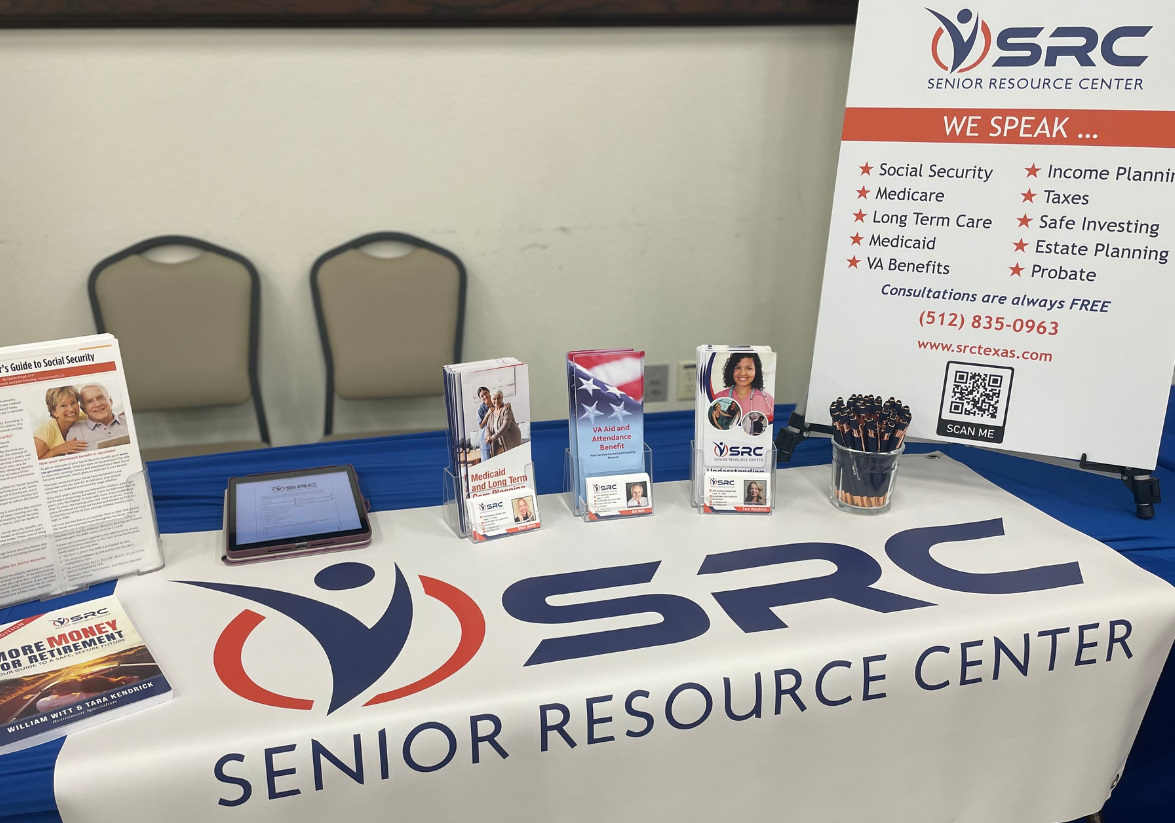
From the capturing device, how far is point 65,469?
3.65 ft

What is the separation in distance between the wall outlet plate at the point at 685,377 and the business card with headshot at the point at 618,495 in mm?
1568

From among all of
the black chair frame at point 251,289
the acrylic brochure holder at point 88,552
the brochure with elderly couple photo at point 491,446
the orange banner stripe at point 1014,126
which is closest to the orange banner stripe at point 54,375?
the acrylic brochure holder at point 88,552

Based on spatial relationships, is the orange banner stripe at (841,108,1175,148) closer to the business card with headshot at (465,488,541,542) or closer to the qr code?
the qr code

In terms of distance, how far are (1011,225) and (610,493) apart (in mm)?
870

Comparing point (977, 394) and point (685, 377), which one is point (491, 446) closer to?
point (977, 394)

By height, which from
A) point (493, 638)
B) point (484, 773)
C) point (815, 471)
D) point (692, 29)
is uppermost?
point (692, 29)

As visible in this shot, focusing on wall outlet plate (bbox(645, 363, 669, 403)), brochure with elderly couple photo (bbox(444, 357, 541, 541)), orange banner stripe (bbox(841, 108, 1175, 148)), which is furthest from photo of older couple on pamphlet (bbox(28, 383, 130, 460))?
wall outlet plate (bbox(645, 363, 669, 403))

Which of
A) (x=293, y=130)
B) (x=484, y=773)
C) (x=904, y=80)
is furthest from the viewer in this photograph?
(x=293, y=130)

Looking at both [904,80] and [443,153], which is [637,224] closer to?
[443,153]

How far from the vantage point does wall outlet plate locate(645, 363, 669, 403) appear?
2879mm

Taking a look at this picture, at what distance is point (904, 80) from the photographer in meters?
1.51

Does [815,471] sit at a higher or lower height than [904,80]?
lower

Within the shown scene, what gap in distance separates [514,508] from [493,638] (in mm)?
276

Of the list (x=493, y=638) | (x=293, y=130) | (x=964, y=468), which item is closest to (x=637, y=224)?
(x=293, y=130)
